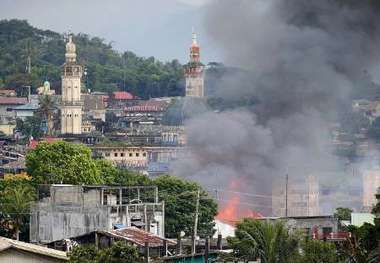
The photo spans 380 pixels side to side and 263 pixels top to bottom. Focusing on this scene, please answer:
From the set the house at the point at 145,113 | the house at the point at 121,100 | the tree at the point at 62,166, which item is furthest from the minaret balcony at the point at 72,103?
the tree at the point at 62,166

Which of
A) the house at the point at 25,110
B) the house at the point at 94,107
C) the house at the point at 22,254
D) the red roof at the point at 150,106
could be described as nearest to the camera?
the house at the point at 22,254

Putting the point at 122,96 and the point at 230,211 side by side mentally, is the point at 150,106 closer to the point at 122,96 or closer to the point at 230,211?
the point at 122,96

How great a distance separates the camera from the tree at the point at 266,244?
34000 millimetres

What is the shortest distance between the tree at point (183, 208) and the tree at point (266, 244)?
17.5 metres

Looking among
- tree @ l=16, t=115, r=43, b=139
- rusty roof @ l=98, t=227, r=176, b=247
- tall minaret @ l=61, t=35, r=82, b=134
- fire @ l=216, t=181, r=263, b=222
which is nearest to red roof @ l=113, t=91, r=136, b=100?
tree @ l=16, t=115, r=43, b=139

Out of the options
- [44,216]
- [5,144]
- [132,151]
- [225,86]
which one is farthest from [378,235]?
[5,144]

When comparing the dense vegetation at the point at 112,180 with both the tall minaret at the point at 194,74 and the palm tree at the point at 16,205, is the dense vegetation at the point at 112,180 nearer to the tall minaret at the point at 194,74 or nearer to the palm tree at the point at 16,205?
the palm tree at the point at 16,205

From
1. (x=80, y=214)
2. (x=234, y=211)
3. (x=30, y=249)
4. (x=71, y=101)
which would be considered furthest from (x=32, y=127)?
(x=30, y=249)

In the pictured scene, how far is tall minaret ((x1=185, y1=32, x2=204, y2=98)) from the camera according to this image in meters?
156

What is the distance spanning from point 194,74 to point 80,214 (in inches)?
4619

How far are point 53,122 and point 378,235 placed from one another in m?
134

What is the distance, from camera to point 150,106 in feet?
595

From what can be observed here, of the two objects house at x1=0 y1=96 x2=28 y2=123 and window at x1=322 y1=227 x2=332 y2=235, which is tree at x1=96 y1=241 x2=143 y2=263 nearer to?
window at x1=322 y1=227 x2=332 y2=235

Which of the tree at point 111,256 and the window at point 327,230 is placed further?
the window at point 327,230
